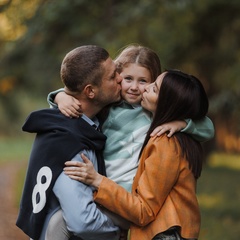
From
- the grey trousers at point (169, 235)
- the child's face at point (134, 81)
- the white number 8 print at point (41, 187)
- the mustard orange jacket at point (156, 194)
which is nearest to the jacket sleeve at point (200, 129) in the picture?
the mustard orange jacket at point (156, 194)

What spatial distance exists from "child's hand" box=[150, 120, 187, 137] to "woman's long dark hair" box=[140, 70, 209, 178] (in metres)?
0.03

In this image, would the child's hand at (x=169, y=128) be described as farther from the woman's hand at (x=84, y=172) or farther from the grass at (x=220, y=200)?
the grass at (x=220, y=200)

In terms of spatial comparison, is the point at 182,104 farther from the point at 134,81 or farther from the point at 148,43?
the point at 148,43

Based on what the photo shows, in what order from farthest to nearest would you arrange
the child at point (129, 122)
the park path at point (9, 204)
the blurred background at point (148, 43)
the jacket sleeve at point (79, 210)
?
1. the blurred background at point (148, 43)
2. the park path at point (9, 204)
3. the child at point (129, 122)
4. the jacket sleeve at point (79, 210)

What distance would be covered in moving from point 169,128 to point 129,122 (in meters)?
0.29

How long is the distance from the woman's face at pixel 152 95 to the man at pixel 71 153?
201mm

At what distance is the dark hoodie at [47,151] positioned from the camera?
10.5 feet

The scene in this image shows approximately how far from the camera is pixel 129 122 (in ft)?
11.1

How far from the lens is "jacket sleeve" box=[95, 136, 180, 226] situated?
3.12 metres

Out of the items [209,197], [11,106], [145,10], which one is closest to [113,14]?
[145,10]

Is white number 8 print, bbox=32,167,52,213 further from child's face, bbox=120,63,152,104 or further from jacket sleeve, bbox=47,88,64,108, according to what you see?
child's face, bbox=120,63,152,104

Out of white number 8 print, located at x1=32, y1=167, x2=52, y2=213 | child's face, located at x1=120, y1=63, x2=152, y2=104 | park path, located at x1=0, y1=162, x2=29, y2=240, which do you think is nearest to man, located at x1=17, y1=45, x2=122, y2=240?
white number 8 print, located at x1=32, y1=167, x2=52, y2=213

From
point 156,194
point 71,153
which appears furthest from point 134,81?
point 156,194

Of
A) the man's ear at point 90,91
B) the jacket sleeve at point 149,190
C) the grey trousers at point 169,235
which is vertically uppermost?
the man's ear at point 90,91
